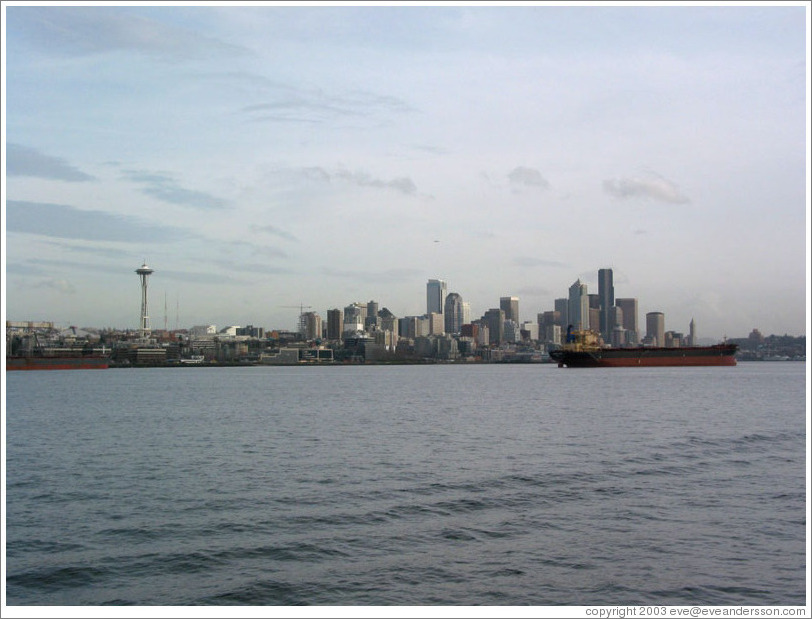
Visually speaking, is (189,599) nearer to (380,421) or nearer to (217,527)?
(217,527)

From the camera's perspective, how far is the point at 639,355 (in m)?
160

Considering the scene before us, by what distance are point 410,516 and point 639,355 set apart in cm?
14570

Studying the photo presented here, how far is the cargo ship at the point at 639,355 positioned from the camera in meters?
158

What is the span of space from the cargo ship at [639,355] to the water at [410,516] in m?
118

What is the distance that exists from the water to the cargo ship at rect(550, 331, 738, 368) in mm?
118104

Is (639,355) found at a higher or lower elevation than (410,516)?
higher

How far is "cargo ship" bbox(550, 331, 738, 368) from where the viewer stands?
158125mm

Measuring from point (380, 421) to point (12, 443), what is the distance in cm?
1983

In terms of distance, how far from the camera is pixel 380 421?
48594 mm

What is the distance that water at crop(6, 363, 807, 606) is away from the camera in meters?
15.7

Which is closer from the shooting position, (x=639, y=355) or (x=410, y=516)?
(x=410, y=516)

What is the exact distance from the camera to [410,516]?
2122 cm

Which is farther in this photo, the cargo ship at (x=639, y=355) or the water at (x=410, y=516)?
the cargo ship at (x=639, y=355)

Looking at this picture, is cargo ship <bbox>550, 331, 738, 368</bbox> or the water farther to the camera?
cargo ship <bbox>550, 331, 738, 368</bbox>
